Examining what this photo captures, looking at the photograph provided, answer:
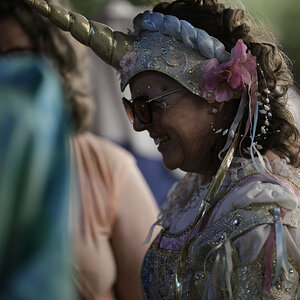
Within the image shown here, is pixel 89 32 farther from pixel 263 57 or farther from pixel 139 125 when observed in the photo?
pixel 263 57

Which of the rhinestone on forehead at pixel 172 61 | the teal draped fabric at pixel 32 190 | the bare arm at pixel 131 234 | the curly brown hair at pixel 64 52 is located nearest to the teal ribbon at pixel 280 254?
the rhinestone on forehead at pixel 172 61

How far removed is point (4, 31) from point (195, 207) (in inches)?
61.9

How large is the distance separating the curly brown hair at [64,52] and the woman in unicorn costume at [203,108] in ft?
4.25

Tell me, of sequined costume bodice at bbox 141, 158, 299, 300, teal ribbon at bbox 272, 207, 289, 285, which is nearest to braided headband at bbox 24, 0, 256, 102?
sequined costume bodice at bbox 141, 158, 299, 300

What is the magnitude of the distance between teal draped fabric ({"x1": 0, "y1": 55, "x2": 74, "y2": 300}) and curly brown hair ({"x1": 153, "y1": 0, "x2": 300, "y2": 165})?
0.58 metres

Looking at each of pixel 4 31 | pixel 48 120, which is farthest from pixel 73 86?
pixel 48 120

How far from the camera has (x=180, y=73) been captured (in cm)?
176

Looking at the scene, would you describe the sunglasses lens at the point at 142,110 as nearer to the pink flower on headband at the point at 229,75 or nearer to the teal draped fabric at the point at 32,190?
the pink flower on headband at the point at 229,75

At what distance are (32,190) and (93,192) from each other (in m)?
0.99

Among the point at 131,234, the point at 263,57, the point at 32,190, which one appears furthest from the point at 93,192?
the point at 263,57

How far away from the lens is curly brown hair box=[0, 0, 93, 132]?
3.00m

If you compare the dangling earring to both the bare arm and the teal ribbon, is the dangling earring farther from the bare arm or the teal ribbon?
the bare arm

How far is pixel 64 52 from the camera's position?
3162 mm

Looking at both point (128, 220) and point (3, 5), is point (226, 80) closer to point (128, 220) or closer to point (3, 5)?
point (128, 220)
